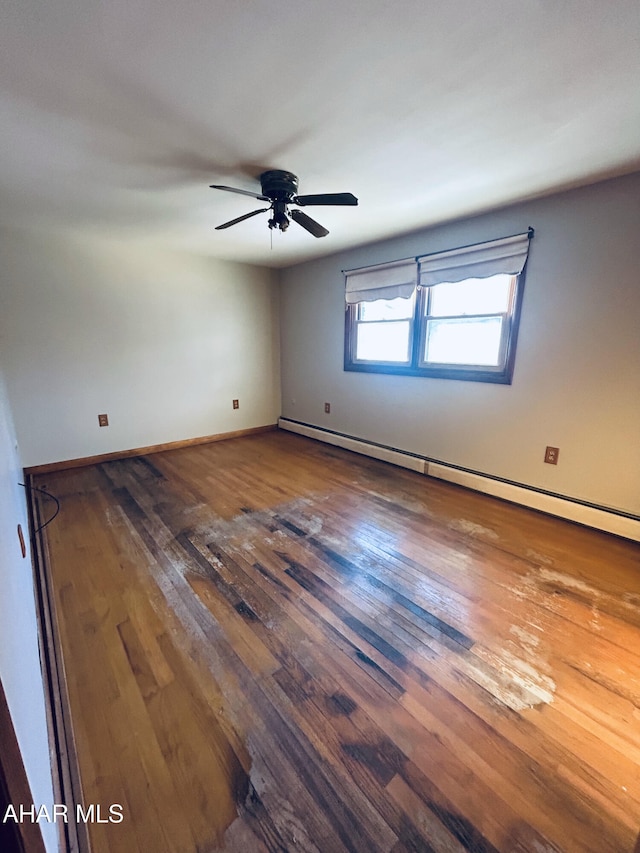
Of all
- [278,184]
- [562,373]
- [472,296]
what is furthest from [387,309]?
[278,184]

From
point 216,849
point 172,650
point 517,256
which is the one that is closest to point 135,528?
point 172,650

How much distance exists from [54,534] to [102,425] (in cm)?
167

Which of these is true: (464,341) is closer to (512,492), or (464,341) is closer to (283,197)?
(512,492)

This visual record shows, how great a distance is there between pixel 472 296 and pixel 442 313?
0.29 m

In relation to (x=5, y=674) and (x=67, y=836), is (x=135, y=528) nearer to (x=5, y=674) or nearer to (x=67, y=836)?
(x=67, y=836)

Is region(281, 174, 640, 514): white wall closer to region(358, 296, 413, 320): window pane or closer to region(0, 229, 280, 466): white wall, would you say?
region(358, 296, 413, 320): window pane

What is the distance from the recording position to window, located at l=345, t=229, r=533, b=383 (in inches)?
110

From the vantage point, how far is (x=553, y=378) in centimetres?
262

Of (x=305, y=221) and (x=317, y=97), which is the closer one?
(x=317, y=97)

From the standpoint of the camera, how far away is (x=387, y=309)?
3729 millimetres

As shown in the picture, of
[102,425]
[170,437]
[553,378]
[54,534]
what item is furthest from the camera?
[170,437]

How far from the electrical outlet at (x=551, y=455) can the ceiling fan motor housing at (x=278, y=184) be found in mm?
2550

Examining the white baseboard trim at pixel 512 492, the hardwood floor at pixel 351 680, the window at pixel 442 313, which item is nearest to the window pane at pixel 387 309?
the window at pixel 442 313

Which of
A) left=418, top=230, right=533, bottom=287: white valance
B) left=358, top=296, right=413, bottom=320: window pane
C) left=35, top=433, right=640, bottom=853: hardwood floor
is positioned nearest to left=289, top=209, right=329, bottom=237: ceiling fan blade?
left=418, top=230, right=533, bottom=287: white valance
